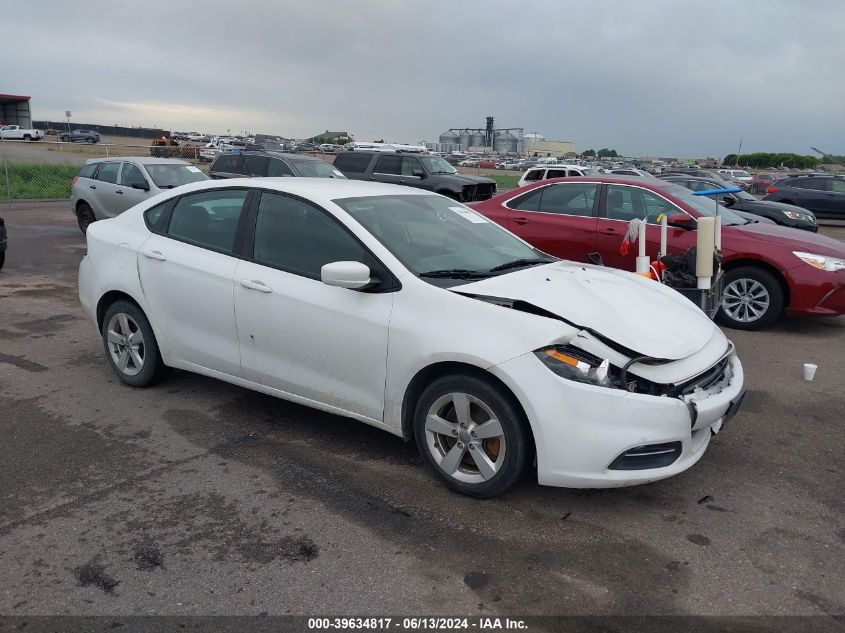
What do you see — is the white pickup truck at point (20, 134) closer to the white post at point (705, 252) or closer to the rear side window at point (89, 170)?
the rear side window at point (89, 170)

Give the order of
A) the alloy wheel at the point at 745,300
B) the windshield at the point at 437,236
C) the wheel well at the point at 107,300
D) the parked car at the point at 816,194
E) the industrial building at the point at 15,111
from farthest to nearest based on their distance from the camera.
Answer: the industrial building at the point at 15,111 < the parked car at the point at 816,194 < the alloy wheel at the point at 745,300 < the wheel well at the point at 107,300 < the windshield at the point at 437,236

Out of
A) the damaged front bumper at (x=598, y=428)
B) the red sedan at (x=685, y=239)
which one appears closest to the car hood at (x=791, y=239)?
the red sedan at (x=685, y=239)

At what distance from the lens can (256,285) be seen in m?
4.32

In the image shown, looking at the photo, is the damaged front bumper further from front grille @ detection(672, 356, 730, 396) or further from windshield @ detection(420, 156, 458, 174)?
windshield @ detection(420, 156, 458, 174)

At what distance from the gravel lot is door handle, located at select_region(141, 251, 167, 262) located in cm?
103

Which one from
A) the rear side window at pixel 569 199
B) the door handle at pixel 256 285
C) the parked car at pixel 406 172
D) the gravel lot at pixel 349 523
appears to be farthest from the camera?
the parked car at pixel 406 172

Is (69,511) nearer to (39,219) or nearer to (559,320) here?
(559,320)

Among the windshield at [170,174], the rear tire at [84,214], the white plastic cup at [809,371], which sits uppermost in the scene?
the windshield at [170,174]

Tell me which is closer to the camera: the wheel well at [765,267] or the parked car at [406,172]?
the wheel well at [765,267]

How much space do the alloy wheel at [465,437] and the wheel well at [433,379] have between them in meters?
0.12

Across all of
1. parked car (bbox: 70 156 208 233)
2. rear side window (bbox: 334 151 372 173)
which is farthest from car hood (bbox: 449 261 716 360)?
rear side window (bbox: 334 151 372 173)

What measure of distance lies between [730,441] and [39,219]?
17.4 meters

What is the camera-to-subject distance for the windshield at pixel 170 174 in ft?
43.3

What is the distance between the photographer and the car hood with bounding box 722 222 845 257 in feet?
24.3
